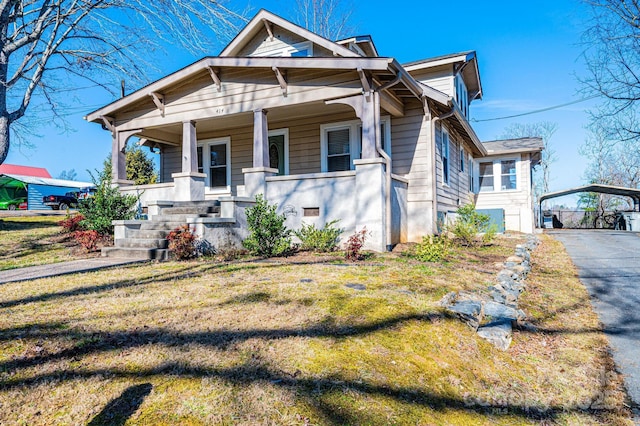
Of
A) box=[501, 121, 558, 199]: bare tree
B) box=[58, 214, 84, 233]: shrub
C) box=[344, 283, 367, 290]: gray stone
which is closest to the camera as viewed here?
box=[344, 283, 367, 290]: gray stone

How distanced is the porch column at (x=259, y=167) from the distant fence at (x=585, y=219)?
2498cm

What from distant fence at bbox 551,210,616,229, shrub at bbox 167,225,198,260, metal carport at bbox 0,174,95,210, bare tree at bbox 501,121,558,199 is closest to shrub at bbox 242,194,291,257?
shrub at bbox 167,225,198,260

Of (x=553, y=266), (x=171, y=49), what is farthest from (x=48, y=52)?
(x=553, y=266)

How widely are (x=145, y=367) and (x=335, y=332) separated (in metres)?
1.36

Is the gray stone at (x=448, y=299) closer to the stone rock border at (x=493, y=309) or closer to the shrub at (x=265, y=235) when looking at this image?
the stone rock border at (x=493, y=309)

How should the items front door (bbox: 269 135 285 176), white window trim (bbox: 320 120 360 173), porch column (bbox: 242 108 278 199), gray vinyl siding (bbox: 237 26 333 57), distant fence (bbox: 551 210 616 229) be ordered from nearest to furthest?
porch column (bbox: 242 108 278 199) < white window trim (bbox: 320 120 360 173) < gray vinyl siding (bbox: 237 26 333 57) < front door (bbox: 269 135 285 176) < distant fence (bbox: 551 210 616 229)

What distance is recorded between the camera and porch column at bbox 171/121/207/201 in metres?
10.0

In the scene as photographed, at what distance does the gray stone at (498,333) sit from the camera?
3254 millimetres

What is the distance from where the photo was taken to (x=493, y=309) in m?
3.94

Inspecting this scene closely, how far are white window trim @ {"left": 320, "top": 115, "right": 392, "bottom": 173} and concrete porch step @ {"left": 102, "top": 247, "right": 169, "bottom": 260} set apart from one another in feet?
16.8

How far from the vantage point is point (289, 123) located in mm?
11305

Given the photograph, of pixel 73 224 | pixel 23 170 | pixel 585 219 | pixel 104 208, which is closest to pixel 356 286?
pixel 104 208

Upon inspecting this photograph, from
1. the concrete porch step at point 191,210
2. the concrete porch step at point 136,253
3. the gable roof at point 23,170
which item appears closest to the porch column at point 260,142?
the concrete porch step at point 191,210

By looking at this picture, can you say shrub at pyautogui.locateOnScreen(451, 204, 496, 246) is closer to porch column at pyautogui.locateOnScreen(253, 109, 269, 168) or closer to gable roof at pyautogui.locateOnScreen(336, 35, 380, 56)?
porch column at pyautogui.locateOnScreen(253, 109, 269, 168)
